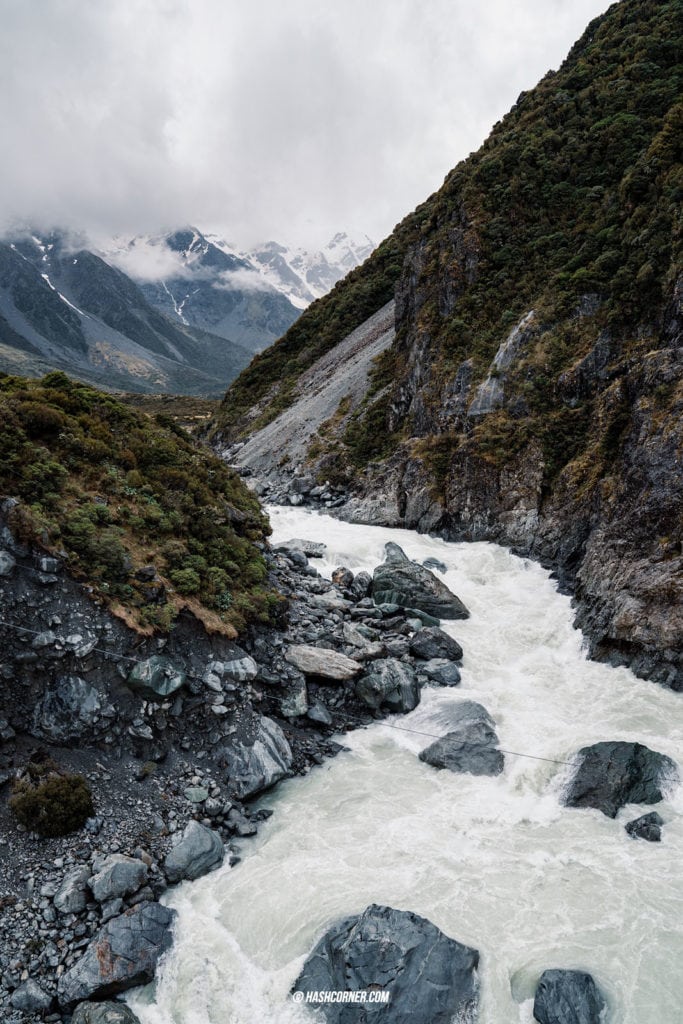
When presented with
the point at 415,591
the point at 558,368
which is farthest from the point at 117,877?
the point at 558,368

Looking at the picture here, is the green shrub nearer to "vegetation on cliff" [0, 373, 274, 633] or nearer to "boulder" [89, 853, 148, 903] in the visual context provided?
"boulder" [89, 853, 148, 903]

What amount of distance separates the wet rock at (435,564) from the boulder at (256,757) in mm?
14893

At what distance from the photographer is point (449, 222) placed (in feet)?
151

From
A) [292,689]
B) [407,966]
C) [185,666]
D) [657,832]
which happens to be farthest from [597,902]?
[185,666]

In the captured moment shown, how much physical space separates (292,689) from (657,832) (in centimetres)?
981

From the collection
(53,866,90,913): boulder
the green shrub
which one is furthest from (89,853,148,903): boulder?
the green shrub

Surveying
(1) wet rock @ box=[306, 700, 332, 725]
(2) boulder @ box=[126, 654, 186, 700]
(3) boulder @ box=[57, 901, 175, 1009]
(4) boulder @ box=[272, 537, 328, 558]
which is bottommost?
(3) boulder @ box=[57, 901, 175, 1009]

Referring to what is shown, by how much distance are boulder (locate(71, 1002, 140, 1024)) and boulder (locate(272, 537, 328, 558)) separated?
61.8ft

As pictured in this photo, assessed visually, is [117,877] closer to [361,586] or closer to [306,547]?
[361,586]

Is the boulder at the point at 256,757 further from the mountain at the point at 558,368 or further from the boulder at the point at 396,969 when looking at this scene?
the mountain at the point at 558,368

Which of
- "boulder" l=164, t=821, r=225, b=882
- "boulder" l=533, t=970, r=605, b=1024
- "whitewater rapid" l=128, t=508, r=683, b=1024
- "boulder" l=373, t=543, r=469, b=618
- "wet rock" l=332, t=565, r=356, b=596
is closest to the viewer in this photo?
"boulder" l=533, t=970, r=605, b=1024

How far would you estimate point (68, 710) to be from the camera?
12695 mm

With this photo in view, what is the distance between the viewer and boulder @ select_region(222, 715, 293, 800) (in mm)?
13766

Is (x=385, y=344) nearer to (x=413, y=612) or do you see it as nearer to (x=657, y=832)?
(x=413, y=612)
